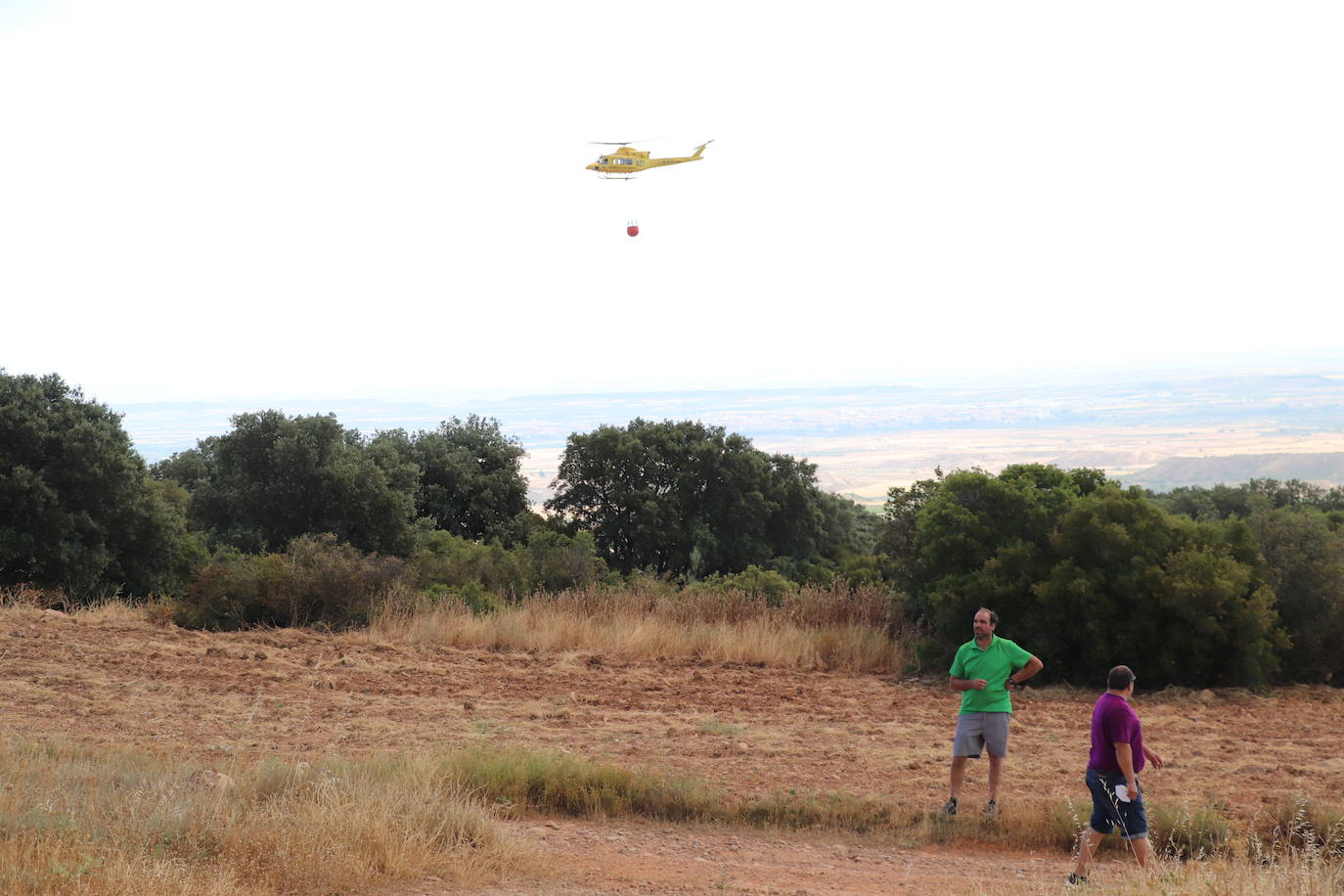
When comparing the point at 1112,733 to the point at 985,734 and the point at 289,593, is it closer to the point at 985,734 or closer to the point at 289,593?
the point at 985,734

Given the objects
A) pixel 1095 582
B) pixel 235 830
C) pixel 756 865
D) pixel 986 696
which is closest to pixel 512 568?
pixel 1095 582

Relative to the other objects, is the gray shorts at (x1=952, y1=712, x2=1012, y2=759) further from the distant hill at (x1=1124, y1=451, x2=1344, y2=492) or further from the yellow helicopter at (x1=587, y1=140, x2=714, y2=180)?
the distant hill at (x1=1124, y1=451, x2=1344, y2=492)

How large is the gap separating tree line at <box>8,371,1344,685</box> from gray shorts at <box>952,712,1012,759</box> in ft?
17.9

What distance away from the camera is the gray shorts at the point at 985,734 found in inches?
335

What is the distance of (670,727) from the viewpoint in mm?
11281

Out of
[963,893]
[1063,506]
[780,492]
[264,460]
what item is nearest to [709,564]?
[780,492]

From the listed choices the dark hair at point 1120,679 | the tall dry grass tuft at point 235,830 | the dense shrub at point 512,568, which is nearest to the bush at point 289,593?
the dense shrub at point 512,568

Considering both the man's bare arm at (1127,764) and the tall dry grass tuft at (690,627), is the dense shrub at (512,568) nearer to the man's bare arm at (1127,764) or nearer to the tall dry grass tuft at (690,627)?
the tall dry grass tuft at (690,627)

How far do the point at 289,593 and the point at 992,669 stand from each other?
1177cm

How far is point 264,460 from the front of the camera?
2511 centimetres

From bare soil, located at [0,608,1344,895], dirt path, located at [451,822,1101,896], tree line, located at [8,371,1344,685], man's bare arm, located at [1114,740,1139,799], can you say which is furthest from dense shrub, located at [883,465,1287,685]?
man's bare arm, located at [1114,740,1139,799]

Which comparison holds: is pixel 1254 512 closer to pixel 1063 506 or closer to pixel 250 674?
pixel 1063 506

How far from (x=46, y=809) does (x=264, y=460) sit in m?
19.3

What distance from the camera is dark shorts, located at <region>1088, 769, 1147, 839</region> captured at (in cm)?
691
